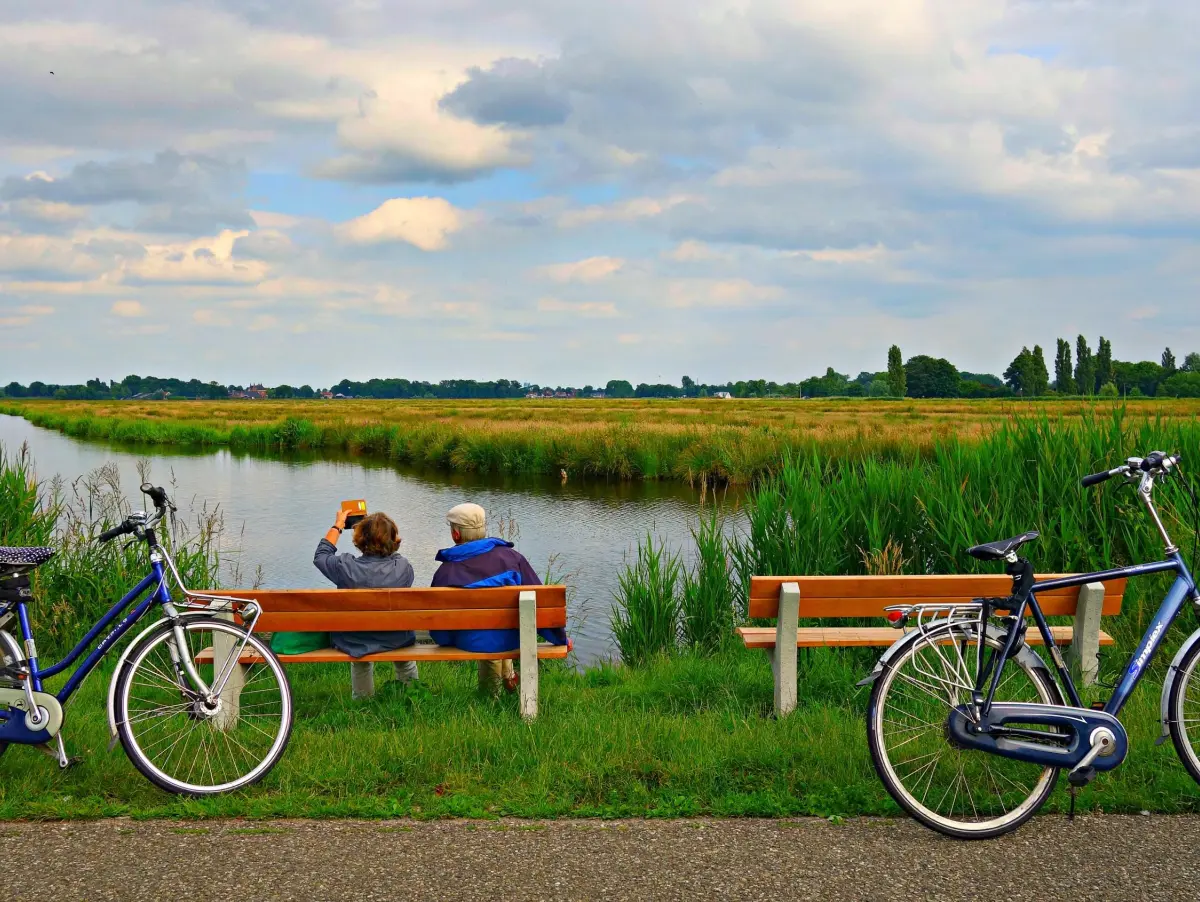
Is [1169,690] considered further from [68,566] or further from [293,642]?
[68,566]

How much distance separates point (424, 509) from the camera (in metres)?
21.3

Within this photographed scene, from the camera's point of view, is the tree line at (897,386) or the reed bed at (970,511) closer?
the reed bed at (970,511)

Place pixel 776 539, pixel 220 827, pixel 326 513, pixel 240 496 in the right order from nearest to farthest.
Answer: pixel 220 827 < pixel 776 539 < pixel 326 513 < pixel 240 496

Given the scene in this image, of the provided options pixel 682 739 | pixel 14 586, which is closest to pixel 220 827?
pixel 14 586

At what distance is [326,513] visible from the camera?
2106 centimetres

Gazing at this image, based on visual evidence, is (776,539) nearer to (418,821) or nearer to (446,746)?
(446,746)

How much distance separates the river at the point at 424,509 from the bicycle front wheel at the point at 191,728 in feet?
15.7

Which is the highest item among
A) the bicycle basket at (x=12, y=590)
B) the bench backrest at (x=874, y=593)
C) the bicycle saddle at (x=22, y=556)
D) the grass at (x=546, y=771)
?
the bicycle saddle at (x=22, y=556)

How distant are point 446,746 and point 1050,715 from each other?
2.53 m

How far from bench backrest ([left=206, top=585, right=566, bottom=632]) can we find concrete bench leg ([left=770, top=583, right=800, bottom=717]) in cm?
118

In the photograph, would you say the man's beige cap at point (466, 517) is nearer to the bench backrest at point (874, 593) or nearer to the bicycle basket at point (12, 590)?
the bench backrest at point (874, 593)

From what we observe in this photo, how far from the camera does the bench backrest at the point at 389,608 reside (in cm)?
490

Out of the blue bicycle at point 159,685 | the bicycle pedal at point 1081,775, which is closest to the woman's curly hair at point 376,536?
the blue bicycle at point 159,685

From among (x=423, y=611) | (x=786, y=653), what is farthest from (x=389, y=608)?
(x=786, y=653)
